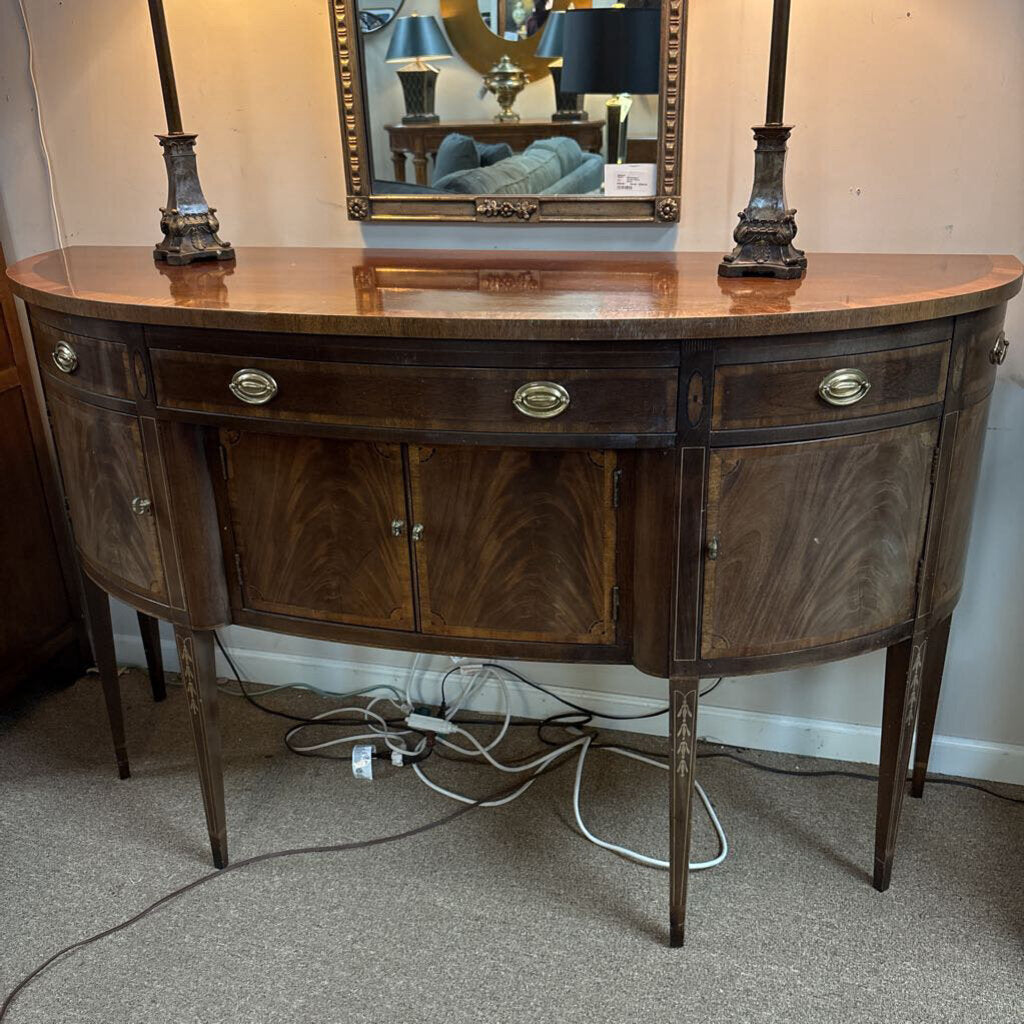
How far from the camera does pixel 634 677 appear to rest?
197cm

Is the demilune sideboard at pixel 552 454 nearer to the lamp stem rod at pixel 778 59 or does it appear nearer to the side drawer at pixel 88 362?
the side drawer at pixel 88 362

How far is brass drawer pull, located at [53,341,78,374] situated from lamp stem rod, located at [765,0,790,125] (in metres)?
1.02

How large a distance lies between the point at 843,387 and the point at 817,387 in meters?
0.03

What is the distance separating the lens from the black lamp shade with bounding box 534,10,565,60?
1.53 metres

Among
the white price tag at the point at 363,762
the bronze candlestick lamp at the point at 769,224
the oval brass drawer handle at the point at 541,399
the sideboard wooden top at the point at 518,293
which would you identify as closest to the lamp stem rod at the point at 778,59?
the bronze candlestick lamp at the point at 769,224

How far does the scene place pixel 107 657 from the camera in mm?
1842

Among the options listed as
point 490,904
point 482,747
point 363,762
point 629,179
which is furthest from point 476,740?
point 629,179

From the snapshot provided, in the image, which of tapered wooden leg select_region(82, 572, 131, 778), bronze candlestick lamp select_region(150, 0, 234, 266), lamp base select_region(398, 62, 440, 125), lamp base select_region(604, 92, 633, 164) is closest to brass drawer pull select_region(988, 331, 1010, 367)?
lamp base select_region(604, 92, 633, 164)

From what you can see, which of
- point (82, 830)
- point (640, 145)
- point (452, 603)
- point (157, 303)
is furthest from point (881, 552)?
point (82, 830)

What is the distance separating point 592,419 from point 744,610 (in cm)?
33

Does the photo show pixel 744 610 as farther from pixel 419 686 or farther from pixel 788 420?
pixel 419 686

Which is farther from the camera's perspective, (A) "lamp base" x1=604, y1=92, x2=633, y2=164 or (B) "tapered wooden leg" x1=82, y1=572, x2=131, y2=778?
(B) "tapered wooden leg" x1=82, y1=572, x2=131, y2=778

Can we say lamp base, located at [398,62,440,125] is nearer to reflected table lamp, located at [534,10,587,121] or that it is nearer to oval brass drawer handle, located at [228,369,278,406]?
reflected table lamp, located at [534,10,587,121]

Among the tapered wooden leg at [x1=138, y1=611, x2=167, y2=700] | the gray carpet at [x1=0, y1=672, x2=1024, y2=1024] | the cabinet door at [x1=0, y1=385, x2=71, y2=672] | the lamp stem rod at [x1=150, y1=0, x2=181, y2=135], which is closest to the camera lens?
the gray carpet at [x1=0, y1=672, x2=1024, y2=1024]
